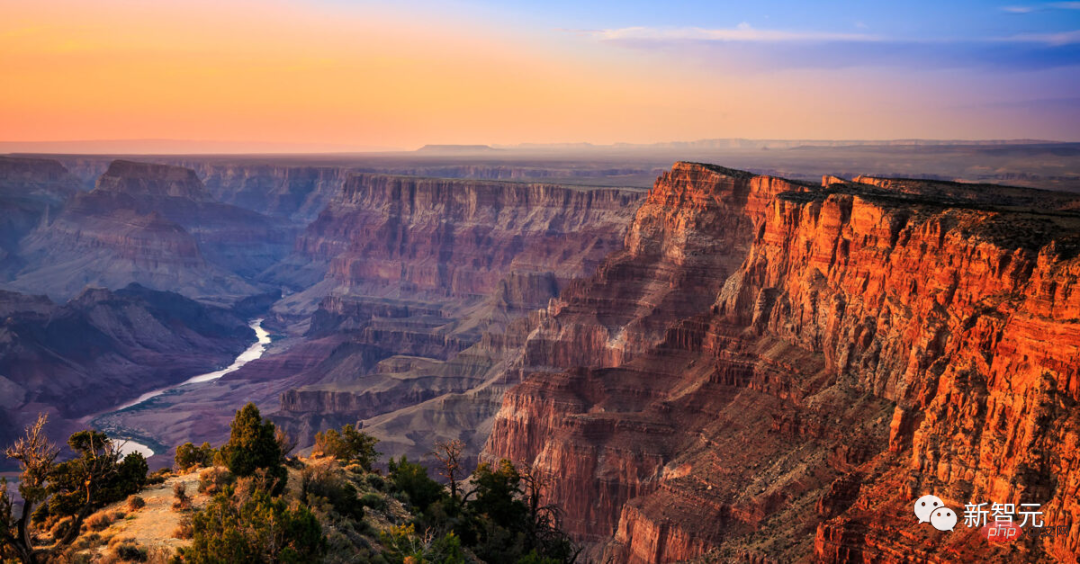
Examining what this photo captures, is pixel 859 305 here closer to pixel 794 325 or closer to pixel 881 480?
pixel 794 325

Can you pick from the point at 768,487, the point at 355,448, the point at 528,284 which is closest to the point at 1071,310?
the point at 768,487

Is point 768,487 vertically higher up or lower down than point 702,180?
lower down

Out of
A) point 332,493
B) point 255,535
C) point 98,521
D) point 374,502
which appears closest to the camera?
point 255,535

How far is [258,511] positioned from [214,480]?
888 centimetres

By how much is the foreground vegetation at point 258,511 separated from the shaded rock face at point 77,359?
368ft

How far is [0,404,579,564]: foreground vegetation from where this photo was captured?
3272 cm

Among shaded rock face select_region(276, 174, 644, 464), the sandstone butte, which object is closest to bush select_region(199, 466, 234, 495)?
the sandstone butte

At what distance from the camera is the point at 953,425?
4800 centimetres

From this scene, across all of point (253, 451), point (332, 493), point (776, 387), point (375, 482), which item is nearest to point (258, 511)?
point (332, 493)

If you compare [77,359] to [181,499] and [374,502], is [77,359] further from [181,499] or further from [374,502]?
[181,499]

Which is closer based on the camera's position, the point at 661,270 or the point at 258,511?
the point at 258,511

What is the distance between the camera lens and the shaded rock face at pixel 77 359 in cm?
15962

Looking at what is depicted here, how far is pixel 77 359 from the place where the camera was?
7008 inches

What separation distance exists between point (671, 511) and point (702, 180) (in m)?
49.6
